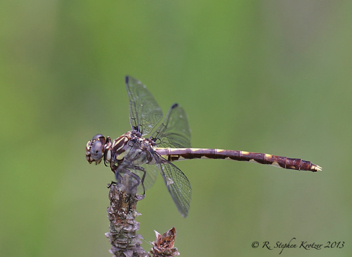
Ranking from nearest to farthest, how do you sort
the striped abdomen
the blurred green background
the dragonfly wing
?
1. the dragonfly wing
2. the striped abdomen
3. the blurred green background

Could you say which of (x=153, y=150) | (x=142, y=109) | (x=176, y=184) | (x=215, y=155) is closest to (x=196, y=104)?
(x=215, y=155)

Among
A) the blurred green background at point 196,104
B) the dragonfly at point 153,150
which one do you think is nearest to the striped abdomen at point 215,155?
the dragonfly at point 153,150

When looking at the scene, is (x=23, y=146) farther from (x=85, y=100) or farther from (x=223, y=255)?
(x=223, y=255)

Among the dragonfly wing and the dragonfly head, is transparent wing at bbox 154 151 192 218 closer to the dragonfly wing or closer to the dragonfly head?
the dragonfly wing

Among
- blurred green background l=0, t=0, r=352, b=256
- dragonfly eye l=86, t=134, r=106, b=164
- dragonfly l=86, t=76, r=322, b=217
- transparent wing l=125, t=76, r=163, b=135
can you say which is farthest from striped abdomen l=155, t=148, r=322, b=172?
dragonfly eye l=86, t=134, r=106, b=164

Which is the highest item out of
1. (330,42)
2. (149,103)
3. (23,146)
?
(330,42)

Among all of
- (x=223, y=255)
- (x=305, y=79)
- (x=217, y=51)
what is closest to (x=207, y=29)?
(x=217, y=51)

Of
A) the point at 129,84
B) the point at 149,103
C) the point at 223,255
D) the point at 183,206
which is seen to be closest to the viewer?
the point at 183,206

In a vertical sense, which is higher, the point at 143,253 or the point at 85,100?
the point at 85,100
